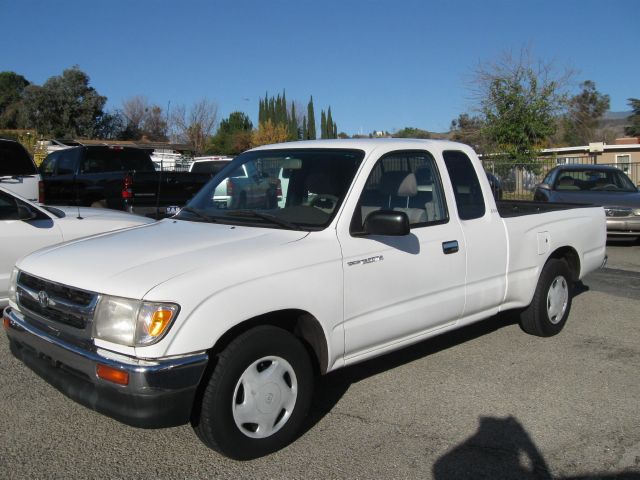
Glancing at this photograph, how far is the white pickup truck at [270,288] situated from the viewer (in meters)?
3.18

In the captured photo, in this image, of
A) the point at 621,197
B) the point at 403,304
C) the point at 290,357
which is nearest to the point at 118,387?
the point at 290,357

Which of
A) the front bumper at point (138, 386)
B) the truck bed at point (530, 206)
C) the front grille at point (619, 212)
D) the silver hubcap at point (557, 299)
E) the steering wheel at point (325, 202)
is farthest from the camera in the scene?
the front grille at point (619, 212)

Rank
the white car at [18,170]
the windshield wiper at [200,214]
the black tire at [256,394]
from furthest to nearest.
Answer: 1. the white car at [18,170]
2. the windshield wiper at [200,214]
3. the black tire at [256,394]

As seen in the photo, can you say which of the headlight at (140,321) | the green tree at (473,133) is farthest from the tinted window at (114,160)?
the green tree at (473,133)

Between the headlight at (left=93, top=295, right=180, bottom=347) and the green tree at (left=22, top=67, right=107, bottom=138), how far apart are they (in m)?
46.5

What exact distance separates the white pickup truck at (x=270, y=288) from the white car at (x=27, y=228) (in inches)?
90.6

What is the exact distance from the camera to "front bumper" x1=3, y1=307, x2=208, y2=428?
3.09m

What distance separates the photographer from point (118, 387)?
313cm

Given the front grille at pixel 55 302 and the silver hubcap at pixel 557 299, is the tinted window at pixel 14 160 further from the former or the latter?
the silver hubcap at pixel 557 299

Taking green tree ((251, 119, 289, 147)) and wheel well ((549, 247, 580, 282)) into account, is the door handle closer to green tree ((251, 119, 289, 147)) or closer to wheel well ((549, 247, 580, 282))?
wheel well ((549, 247, 580, 282))

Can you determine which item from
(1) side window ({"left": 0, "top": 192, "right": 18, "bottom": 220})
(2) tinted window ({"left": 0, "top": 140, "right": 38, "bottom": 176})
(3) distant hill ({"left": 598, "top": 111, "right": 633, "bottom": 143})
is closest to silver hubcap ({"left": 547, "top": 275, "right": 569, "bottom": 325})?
(1) side window ({"left": 0, "top": 192, "right": 18, "bottom": 220})

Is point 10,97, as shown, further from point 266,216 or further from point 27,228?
point 266,216

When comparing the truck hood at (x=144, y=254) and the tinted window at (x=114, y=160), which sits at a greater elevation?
the tinted window at (x=114, y=160)

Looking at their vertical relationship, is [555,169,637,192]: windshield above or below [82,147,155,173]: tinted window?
below
